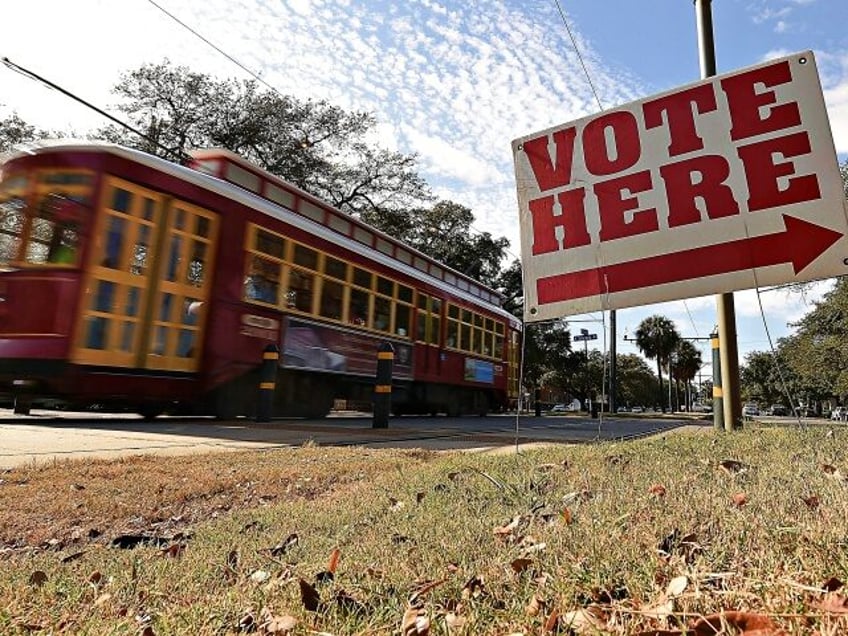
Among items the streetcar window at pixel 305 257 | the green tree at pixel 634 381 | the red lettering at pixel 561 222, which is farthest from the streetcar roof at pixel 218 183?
the green tree at pixel 634 381

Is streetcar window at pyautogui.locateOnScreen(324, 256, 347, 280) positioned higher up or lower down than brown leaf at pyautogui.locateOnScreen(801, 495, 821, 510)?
higher up

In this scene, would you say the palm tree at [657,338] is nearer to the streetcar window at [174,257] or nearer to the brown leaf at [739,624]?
the streetcar window at [174,257]

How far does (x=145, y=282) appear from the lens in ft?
24.9

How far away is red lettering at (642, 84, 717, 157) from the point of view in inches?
137

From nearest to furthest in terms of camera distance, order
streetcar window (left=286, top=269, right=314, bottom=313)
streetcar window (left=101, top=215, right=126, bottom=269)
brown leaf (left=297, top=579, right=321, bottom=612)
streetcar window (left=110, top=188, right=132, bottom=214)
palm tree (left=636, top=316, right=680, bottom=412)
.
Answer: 1. brown leaf (left=297, top=579, right=321, bottom=612)
2. streetcar window (left=101, top=215, right=126, bottom=269)
3. streetcar window (left=110, top=188, right=132, bottom=214)
4. streetcar window (left=286, top=269, right=314, bottom=313)
5. palm tree (left=636, top=316, right=680, bottom=412)

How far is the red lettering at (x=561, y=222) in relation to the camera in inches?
150

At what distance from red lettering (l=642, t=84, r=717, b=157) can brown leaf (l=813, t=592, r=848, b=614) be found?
2.98 metres

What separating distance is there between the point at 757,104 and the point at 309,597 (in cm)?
343

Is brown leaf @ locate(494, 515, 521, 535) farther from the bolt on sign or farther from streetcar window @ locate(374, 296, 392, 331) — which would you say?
streetcar window @ locate(374, 296, 392, 331)

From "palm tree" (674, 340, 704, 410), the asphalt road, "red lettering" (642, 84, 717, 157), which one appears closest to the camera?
"red lettering" (642, 84, 717, 157)

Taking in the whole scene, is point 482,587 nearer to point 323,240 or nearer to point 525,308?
point 525,308

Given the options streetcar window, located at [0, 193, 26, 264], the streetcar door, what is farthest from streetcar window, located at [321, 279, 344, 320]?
streetcar window, located at [0, 193, 26, 264]

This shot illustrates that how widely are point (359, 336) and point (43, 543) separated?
842 centimetres

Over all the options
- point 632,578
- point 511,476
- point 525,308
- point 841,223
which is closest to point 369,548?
point 632,578
